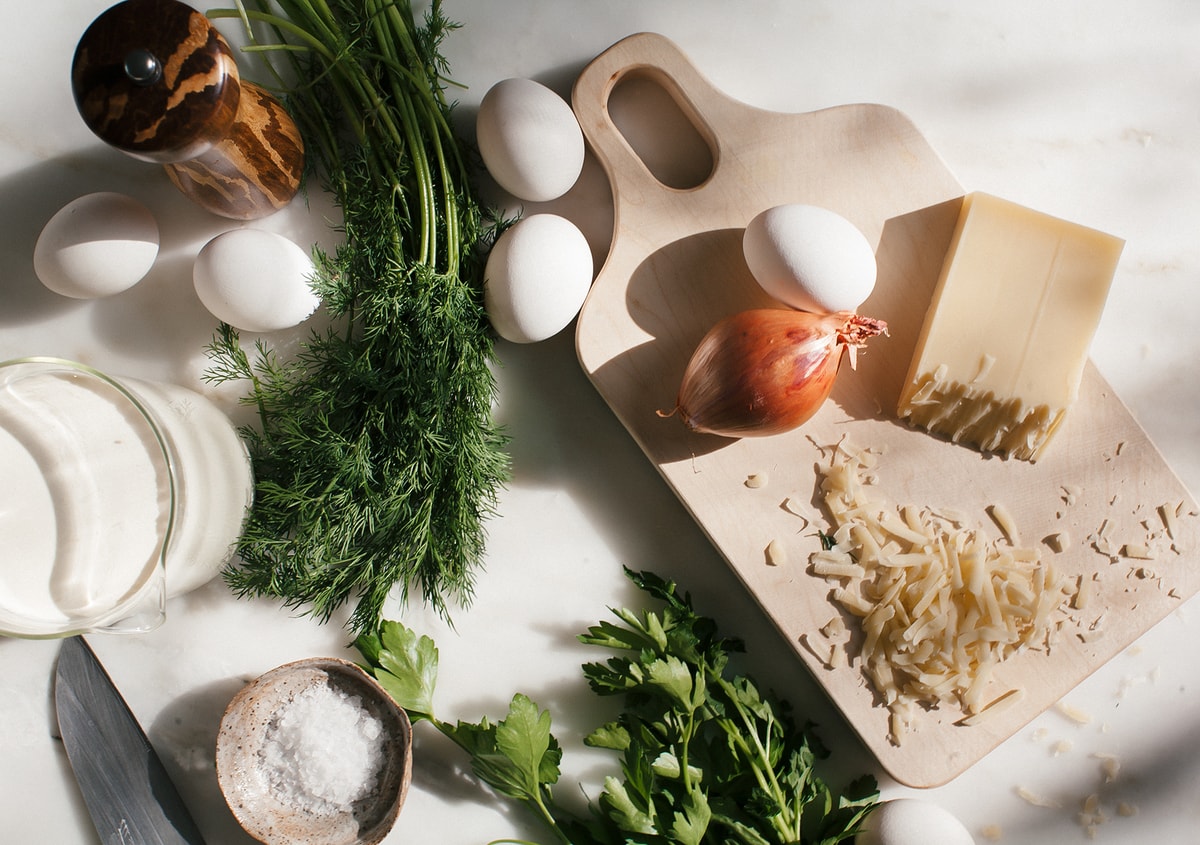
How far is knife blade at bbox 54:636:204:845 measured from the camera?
3.83ft

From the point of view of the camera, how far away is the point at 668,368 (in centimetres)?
120

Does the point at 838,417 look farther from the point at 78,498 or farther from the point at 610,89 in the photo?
the point at 78,498

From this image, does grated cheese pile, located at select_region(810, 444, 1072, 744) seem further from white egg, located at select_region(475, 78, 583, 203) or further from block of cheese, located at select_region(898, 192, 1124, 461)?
white egg, located at select_region(475, 78, 583, 203)

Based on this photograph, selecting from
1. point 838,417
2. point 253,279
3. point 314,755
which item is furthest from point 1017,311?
point 314,755

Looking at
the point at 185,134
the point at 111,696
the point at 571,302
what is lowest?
the point at 111,696

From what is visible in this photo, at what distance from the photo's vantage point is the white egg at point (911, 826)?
3.65 feet

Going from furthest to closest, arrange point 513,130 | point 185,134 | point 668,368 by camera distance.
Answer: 1. point 668,368
2. point 513,130
3. point 185,134

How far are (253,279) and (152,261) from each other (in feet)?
0.65

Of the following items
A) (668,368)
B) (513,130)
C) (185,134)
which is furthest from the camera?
(668,368)

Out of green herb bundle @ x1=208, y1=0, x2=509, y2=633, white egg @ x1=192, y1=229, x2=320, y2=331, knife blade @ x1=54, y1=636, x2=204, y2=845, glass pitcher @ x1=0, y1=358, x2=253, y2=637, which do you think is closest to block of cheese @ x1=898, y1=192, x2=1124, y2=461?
green herb bundle @ x1=208, y1=0, x2=509, y2=633

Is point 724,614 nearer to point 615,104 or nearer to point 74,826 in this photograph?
point 615,104

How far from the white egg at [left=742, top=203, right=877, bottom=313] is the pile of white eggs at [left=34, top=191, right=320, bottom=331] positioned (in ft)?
2.02

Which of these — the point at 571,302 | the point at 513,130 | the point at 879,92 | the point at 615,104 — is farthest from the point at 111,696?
the point at 879,92

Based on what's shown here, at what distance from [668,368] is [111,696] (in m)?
0.93
